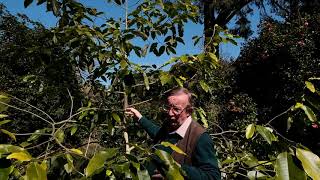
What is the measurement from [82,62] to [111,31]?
39 centimetres

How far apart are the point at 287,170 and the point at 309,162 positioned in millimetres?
56

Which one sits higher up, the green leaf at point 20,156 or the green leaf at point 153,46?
the green leaf at point 153,46

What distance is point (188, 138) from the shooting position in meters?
2.10

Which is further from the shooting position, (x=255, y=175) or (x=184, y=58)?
(x=184, y=58)

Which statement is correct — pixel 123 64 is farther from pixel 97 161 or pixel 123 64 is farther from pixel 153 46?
pixel 97 161

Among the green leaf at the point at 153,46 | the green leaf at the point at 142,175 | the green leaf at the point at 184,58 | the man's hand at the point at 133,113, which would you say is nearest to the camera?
the green leaf at the point at 142,175

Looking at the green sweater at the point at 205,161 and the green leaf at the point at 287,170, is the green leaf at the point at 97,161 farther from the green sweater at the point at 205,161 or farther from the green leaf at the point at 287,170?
the green sweater at the point at 205,161

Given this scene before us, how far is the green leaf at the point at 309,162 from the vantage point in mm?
989

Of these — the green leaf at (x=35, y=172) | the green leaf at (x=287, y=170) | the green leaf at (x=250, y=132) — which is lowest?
the green leaf at (x=287, y=170)

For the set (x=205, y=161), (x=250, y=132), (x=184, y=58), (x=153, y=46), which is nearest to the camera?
(x=250, y=132)

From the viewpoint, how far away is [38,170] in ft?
3.30

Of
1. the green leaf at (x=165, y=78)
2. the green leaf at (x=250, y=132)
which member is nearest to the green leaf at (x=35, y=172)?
the green leaf at (x=250, y=132)

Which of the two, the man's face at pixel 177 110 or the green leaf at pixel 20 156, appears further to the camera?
the man's face at pixel 177 110

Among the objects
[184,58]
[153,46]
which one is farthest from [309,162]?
[153,46]
